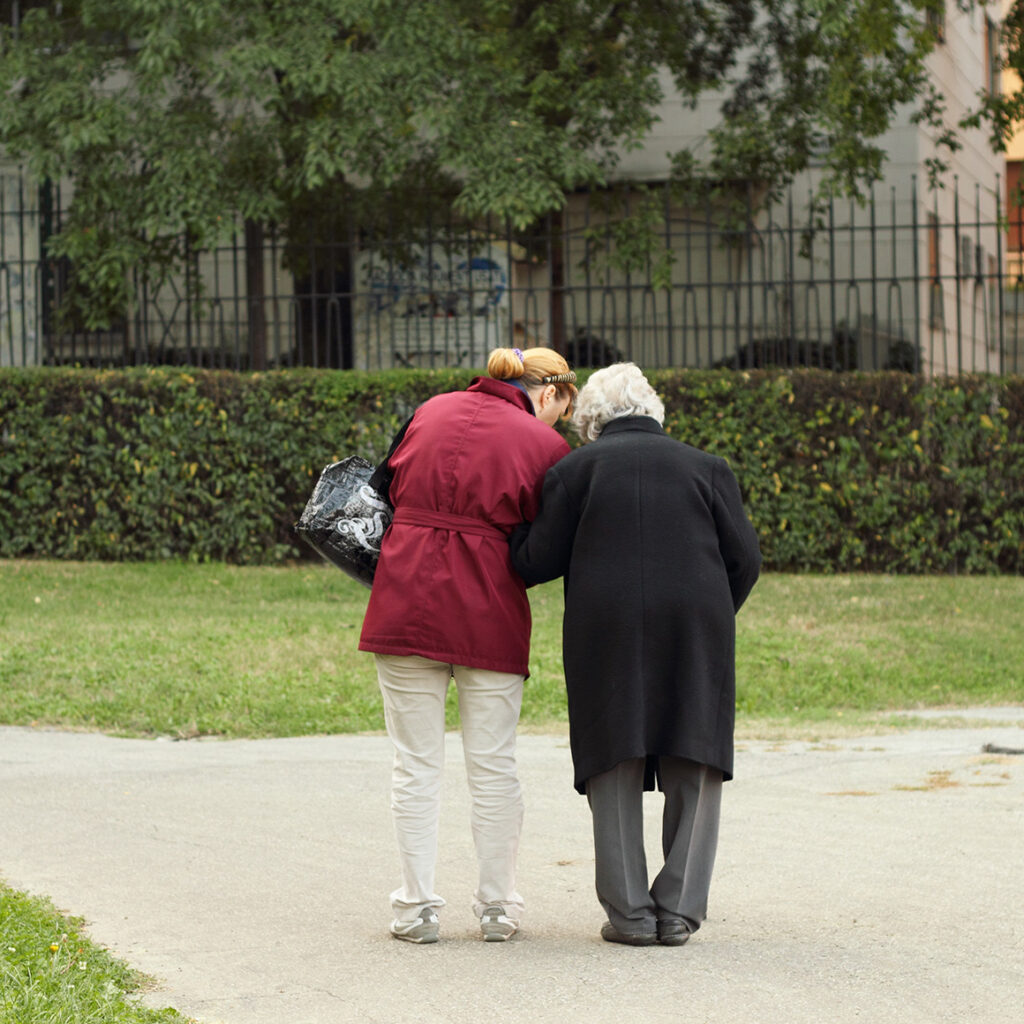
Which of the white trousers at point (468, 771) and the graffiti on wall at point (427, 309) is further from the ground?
the graffiti on wall at point (427, 309)

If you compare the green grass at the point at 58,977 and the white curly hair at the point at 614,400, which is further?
the white curly hair at the point at 614,400

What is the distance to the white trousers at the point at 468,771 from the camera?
4.49m

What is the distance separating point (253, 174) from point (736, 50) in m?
5.50

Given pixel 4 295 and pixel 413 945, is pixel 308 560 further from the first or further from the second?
pixel 413 945

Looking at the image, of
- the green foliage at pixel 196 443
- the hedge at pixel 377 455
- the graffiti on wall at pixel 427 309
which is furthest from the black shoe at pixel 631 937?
the graffiti on wall at pixel 427 309

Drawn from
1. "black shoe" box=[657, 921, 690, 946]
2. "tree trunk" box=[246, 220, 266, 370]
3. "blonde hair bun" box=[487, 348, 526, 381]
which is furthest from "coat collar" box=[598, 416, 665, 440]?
"tree trunk" box=[246, 220, 266, 370]

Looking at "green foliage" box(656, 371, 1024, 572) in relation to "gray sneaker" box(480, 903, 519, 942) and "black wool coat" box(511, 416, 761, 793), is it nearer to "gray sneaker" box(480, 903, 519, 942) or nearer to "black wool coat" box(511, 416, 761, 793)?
"black wool coat" box(511, 416, 761, 793)

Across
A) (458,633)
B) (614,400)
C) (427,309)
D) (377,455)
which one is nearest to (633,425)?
(614,400)

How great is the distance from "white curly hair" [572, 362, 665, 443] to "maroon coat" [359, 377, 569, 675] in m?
0.14

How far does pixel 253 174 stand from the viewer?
13984 millimetres

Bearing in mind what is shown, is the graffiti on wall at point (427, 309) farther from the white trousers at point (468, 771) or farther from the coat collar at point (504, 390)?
the white trousers at point (468, 771)

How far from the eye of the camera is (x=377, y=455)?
1370cm

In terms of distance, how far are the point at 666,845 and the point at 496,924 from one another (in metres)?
0.54

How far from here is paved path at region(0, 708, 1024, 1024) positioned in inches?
155
